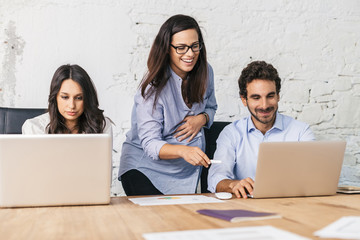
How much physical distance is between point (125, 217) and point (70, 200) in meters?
0.27

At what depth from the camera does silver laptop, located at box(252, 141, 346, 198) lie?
1.59 meters

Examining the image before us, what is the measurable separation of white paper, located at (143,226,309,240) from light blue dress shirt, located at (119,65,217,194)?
115cm

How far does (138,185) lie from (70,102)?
0.60m

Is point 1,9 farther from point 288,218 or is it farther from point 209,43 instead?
point 288,218

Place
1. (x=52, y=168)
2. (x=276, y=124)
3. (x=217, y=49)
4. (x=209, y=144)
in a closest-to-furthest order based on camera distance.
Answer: (x=52, y=168), (x=276, y=124), (x=209, y=144), (x=217, y=49)

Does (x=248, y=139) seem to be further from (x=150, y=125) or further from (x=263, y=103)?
(x=150, y=125)

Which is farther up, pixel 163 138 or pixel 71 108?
pixel 71 108

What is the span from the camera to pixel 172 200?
5.19ft

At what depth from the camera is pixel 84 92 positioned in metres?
2.44

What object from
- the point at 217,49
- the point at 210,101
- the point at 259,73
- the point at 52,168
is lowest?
the point at 52,168

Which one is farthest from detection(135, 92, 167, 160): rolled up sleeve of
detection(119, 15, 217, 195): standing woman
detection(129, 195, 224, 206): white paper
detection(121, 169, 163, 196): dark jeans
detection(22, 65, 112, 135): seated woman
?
detection(129, 195, 224, 206): white paper

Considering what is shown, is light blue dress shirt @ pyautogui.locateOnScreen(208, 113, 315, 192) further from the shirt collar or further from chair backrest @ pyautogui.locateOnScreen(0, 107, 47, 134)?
chair backrest @ pyautogui.locateOnScreen(0, 107, 47, 134)

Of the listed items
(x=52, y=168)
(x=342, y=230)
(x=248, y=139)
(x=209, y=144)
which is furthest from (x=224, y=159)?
(x=342, y=230)

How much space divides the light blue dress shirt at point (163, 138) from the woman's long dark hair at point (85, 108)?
21 centimetres
